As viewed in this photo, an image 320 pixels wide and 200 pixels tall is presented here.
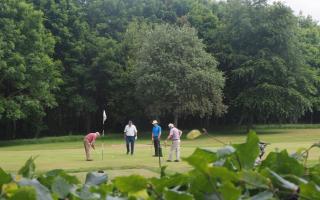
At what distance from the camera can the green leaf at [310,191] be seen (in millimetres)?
1378

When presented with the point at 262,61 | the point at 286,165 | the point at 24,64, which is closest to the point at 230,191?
the point at 286,165

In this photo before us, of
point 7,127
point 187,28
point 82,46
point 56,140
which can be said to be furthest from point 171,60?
point 7,127

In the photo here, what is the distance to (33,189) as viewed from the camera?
133cm

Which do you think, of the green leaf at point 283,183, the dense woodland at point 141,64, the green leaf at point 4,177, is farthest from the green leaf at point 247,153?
the dense woodland at point 141,64

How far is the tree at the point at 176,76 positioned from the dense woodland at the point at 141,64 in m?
0.09

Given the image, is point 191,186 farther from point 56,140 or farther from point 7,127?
point 7,127

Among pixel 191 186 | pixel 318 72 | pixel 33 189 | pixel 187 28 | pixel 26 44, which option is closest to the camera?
pixel 33 189

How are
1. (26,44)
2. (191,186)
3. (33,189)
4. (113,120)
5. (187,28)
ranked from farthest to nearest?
(113,120)
(187,28)
(26,44)
(191,186)
(33,189)

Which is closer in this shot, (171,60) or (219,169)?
(219,169)

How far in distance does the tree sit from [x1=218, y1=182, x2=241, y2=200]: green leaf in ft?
137

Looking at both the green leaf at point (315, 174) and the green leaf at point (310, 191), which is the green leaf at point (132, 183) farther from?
the green leaf at point (315, 174)

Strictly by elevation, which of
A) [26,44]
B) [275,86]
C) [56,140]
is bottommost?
[56,140]

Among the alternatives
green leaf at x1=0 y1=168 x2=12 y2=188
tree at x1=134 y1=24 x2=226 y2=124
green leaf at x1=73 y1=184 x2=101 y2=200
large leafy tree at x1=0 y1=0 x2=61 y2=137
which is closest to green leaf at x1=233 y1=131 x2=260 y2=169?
green leaf at x1=73 y1=184 x2=101 y2=200

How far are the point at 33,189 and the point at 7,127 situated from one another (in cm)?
4977
